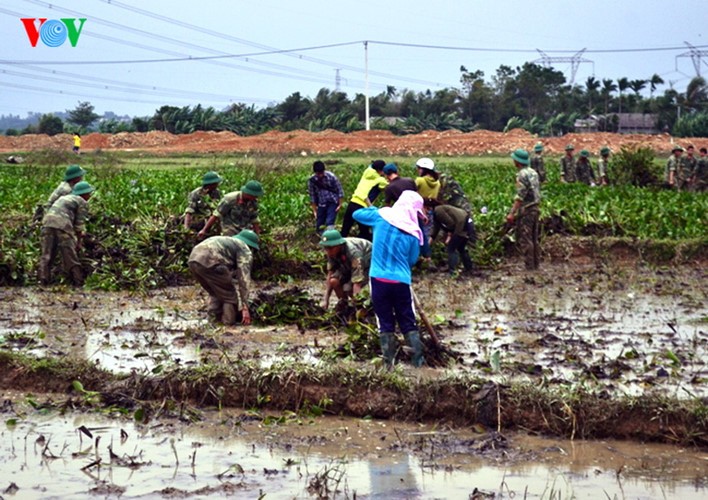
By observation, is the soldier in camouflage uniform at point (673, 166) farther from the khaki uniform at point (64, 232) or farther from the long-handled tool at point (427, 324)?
the long-handled tool at point (427, 324)

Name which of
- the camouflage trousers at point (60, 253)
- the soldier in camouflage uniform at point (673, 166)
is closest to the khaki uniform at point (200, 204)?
the camouflage trousers at point (60, 253)

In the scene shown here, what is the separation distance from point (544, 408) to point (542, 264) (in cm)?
867

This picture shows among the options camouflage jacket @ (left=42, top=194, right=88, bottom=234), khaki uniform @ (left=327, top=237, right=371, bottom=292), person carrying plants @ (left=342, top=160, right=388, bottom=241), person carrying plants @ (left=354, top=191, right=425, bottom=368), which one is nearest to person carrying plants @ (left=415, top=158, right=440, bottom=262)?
person carrying plants @ (left=342, top=160, right=388, bottom=241)

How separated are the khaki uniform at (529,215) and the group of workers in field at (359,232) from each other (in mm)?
15

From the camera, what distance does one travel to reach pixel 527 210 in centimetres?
1470

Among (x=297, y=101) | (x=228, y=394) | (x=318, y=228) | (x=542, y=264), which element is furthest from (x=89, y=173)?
(x=297, y=101)

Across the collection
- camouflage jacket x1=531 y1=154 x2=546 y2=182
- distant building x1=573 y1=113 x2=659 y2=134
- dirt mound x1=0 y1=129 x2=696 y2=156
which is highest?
distant building x1=573 y1=113 x2=659 y2=134

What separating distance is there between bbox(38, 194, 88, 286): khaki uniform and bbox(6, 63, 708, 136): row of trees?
51.0 m

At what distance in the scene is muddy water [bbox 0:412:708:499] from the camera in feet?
20.7

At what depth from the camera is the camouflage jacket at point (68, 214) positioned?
13570 mm

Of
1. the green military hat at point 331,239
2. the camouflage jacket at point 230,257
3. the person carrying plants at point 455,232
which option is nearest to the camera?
the green military hat at point 331,239

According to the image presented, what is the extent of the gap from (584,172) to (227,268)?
1492 cm

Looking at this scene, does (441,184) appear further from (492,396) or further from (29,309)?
(492,396)

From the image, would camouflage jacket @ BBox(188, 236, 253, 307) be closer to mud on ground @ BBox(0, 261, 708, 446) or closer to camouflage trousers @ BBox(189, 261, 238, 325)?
camouflage trousers @ BBox(189, 261, 238, 325)
